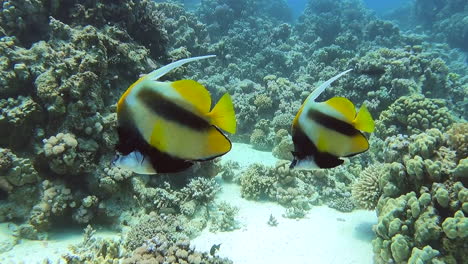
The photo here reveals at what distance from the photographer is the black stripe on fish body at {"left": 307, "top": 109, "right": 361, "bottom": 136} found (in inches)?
66.0

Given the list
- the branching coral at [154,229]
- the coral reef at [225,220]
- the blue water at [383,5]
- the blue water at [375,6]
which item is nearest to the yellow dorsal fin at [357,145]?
the branching coral at [154,229]

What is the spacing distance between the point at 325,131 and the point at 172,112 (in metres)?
0.90

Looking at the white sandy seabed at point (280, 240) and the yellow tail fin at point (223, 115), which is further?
the white sandy seabed at point (280, 240)

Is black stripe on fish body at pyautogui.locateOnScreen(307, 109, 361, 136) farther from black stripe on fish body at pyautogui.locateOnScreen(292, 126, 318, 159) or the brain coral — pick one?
the brain coral

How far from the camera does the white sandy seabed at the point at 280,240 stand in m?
5.06

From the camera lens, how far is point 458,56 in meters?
21.2

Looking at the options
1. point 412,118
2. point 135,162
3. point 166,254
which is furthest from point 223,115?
point 412,118

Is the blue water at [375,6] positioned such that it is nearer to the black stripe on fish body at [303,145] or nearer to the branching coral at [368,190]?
the branching coral at [368,190]

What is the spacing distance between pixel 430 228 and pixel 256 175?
12.5 feet

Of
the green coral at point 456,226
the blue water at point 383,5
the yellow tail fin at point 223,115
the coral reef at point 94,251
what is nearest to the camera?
the yellow tail fin at point 223,115

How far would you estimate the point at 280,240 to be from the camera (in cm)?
570

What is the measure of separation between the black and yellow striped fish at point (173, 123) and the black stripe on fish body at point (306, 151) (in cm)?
57

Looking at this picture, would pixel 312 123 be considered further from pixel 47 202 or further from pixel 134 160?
pixel 47 202

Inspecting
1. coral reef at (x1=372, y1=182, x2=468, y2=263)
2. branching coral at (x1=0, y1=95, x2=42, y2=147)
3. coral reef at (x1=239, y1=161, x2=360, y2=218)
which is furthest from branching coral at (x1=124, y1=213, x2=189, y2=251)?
coral reef at (x1=372, y1=182, x2=468, y2=263)
